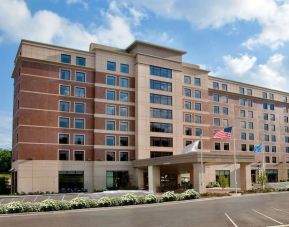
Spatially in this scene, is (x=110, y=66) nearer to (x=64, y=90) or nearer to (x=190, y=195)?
(x=64, y=90)

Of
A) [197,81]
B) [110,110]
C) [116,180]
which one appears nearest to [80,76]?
[110,110]

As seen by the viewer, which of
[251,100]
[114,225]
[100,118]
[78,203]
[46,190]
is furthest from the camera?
[251,100]

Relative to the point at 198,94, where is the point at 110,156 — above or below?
below

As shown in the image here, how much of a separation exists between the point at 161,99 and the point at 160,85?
2686 mm

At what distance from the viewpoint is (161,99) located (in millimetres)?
70188

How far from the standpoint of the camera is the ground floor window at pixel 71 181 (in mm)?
60406

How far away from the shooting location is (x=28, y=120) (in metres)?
58.9

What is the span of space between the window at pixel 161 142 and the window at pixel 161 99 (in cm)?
679

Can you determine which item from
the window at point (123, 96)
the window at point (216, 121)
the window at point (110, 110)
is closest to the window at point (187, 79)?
the window at point (216, 121)

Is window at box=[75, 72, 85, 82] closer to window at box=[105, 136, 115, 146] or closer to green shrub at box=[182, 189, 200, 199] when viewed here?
window at box=[105, 136, 115, 146]

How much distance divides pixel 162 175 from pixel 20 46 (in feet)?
114

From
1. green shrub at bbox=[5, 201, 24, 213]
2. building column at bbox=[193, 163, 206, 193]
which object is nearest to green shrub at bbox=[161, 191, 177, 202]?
building column at bbox=[193, 163, 206, 193]

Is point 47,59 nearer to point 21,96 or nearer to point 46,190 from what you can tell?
point 21,96

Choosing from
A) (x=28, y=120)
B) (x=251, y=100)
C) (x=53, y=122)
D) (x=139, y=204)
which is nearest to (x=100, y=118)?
(x=53, y=122)
